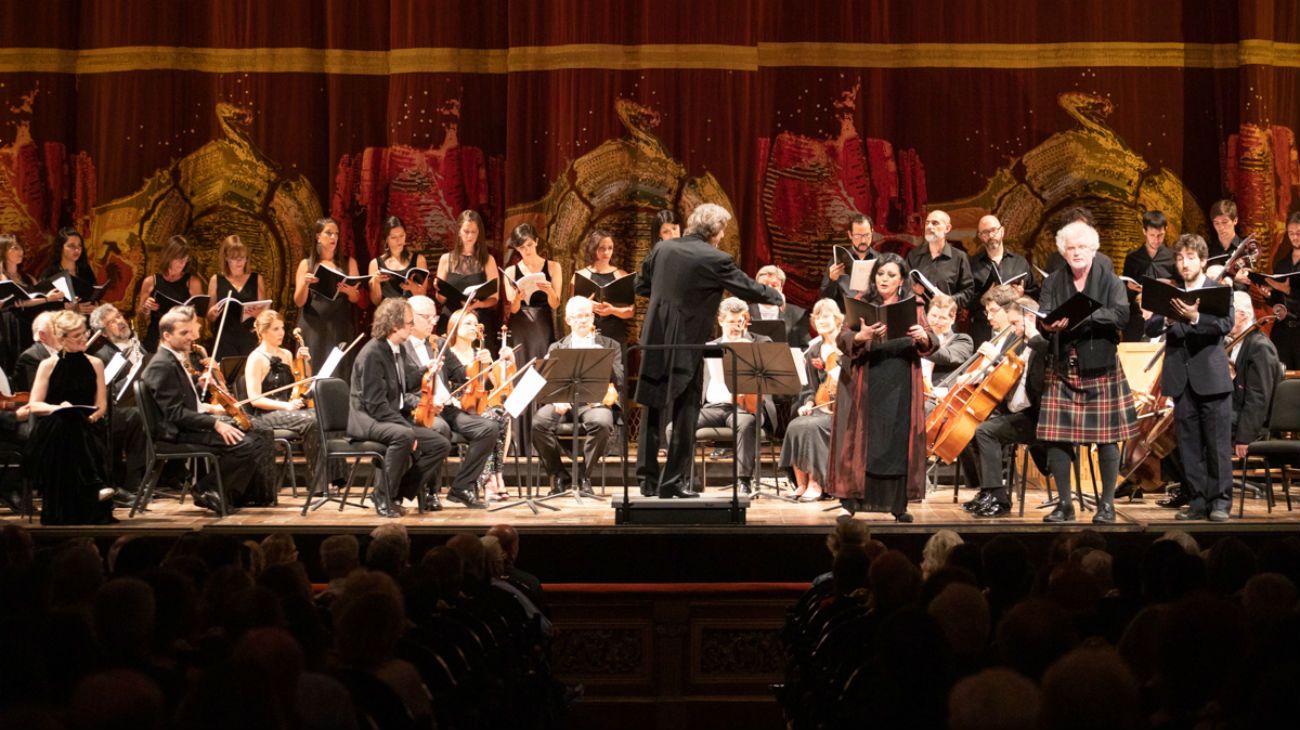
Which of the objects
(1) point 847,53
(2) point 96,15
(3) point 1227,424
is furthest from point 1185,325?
(2) point 96,15

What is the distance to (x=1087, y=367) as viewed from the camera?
6930mm

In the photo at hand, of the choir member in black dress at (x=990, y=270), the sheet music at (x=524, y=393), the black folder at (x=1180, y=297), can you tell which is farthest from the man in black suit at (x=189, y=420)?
the black folder at (x=1180, y=297)

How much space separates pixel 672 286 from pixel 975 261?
360cm

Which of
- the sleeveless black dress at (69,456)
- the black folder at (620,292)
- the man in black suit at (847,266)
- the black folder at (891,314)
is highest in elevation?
the man in black suit at (847,266)

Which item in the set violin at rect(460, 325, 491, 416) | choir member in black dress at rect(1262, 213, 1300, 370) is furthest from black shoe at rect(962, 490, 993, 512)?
choir member in black dress at rect(1262, 213, 1300, 370)

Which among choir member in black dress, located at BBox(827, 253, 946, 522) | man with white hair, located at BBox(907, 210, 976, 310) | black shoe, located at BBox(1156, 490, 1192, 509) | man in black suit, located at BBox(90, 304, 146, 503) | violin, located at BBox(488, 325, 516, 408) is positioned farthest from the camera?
man with white hair, located at BBox(907, 210, 976, 310)

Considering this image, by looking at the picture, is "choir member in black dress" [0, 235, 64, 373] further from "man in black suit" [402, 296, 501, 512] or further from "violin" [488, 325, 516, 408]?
"violin" [488, 325, 516, 408]

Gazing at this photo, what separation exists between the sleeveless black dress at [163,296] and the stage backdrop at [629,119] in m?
1.45

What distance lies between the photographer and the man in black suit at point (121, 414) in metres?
8.44

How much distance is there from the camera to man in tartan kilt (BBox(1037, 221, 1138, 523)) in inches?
271

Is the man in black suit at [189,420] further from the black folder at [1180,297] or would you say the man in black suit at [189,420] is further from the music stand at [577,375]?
the black folder at [1180,297]

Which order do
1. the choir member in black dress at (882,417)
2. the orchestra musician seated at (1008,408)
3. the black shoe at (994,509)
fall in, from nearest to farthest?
1. the choir member in black dress at (882,417)
2. the orchestra musician seated at (1008,408)
3. the black shoe at (994,509)

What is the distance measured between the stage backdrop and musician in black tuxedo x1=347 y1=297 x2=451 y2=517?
122 inches

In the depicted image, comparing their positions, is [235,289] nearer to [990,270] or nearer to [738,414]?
[738,414]
